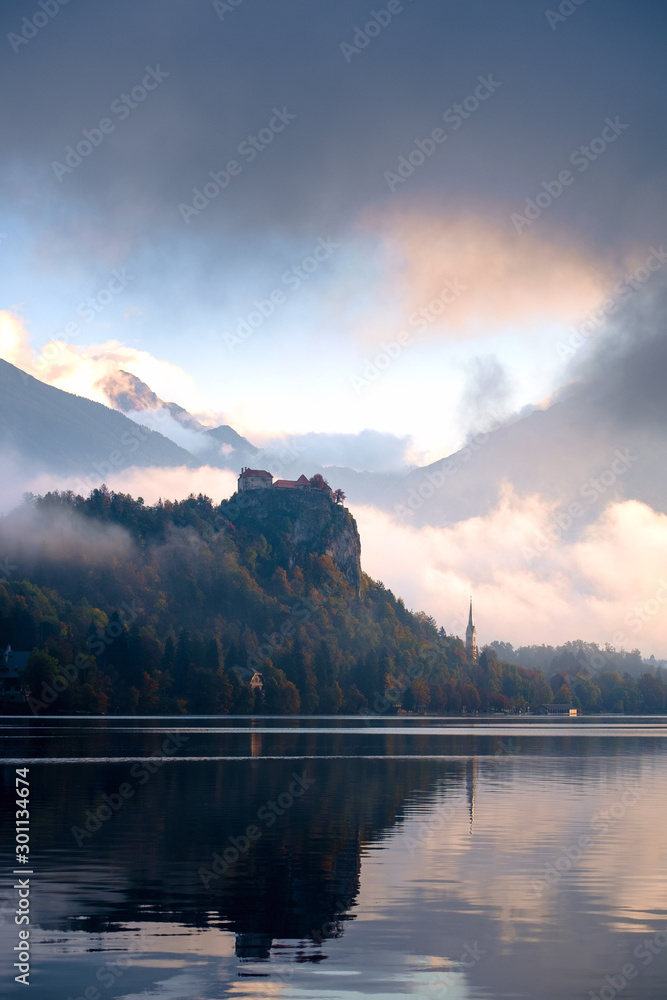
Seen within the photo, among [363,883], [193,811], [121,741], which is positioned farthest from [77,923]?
[121,741]

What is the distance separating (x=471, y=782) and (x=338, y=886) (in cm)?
4494

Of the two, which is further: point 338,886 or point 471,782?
point 471,782

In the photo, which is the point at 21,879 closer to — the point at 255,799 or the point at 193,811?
the point at 193,811

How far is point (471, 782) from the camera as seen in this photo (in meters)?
85.2

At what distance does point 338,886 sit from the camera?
41812 millimetres

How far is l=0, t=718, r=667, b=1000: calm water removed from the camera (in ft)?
97.9

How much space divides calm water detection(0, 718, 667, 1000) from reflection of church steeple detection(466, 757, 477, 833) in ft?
1.47

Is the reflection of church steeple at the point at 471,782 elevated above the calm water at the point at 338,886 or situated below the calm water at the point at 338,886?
below

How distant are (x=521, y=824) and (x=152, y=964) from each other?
33651mm

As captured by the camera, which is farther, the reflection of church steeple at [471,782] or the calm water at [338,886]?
the reflection of church steeple at [471,782]

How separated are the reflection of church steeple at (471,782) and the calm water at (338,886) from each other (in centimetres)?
45

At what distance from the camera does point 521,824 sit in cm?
6053

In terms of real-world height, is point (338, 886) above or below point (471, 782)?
above

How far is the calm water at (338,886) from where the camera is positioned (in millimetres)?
29828
